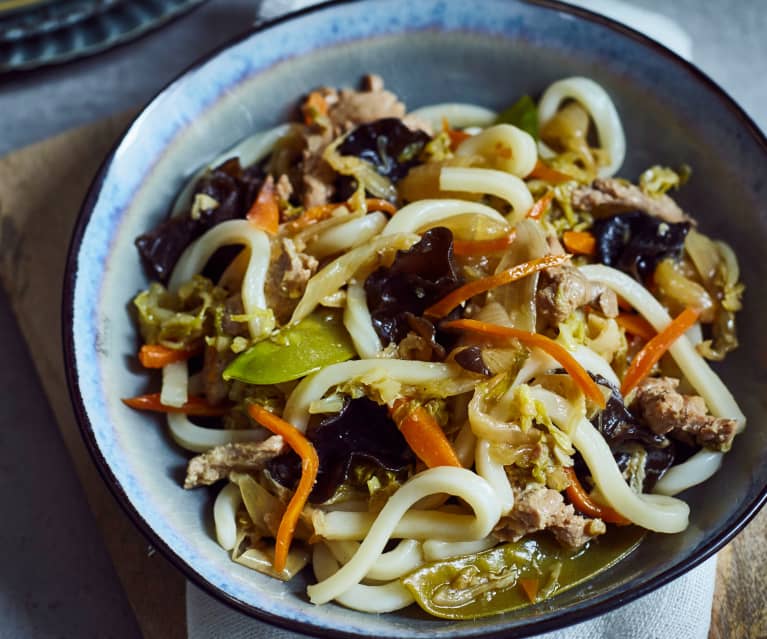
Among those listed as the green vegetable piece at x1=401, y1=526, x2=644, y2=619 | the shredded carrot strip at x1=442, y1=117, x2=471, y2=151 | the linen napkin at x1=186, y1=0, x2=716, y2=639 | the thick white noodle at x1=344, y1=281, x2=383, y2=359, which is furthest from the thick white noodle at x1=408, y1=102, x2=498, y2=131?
the linen napkin at x1=186, y1=0, x2=716, y2=639

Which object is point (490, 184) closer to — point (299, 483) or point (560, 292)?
point (560, 292)

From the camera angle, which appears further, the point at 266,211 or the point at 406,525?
the point at 266,211

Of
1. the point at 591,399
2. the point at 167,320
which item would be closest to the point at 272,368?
the point at 167,320

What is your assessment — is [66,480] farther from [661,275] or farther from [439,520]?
[661,275]

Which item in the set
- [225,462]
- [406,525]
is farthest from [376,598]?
[225,462]

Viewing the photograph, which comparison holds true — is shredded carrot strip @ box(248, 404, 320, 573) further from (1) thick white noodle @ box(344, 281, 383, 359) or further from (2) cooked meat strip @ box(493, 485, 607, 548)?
(2) cooked meat strip @ box(493, 485, 607, 548)

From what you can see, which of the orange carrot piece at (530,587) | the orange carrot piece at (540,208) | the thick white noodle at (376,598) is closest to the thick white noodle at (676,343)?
the orange carrot piece at (540,208)

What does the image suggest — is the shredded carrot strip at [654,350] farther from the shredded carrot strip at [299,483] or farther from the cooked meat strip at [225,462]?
the cooked meat strip at [225,462]
